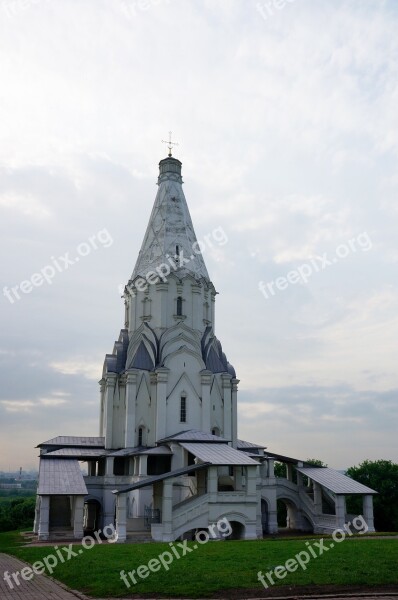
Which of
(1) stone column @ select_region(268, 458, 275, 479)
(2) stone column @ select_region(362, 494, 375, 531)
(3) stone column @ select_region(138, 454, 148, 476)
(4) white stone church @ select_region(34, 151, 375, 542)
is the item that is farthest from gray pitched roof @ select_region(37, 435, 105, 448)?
(2) stone column @ select_region(362, 494, 375, 531)

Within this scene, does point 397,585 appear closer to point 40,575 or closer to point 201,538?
point 40,575

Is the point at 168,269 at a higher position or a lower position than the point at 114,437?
higher

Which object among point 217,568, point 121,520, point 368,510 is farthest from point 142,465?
point 217,568

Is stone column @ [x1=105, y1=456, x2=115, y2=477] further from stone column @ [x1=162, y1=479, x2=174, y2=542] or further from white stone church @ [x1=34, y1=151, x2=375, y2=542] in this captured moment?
stone column @ [x1=162, y1=479, x2=174, y2=542]

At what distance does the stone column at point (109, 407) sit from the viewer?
36.2 m

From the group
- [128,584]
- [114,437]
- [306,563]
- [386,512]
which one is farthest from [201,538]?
[386,512]

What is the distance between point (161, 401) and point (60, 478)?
7664 mm

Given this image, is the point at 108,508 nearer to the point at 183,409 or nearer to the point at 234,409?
the point at 183,409

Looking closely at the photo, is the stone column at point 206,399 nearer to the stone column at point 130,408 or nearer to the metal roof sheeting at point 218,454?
the metal roof sheeting at point 218,454

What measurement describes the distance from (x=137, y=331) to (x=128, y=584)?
25.3 meters

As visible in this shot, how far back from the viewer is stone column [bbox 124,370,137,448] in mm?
35094

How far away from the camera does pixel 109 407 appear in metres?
36.8

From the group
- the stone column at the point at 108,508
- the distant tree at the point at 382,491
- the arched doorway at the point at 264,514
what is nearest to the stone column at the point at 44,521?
the stone column at the point at 108,508

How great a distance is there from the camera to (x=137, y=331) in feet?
126
